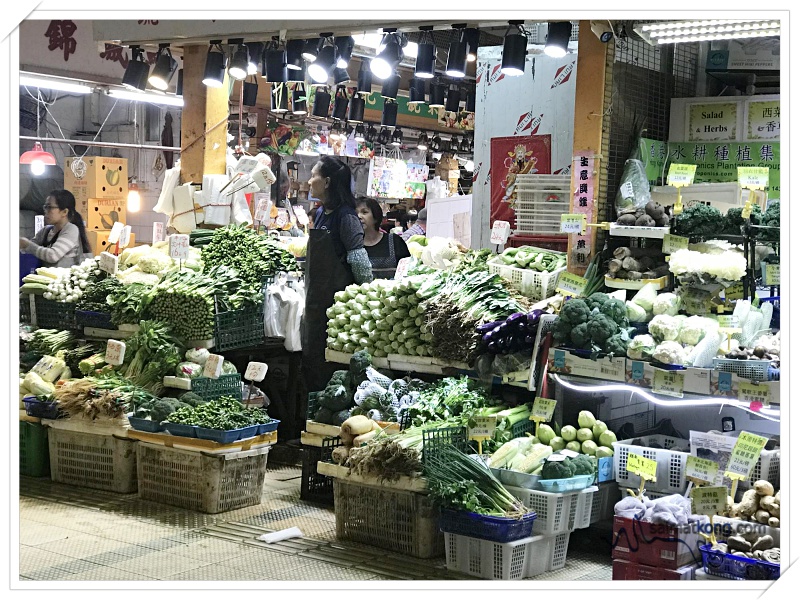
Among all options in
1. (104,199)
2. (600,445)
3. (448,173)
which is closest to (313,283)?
(600,445)

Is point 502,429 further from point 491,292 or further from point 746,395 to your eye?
point 746,395

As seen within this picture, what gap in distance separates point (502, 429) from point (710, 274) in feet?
5.29

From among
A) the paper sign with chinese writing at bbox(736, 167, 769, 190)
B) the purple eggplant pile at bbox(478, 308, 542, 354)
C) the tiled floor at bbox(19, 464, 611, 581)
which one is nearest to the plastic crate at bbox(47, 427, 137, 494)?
the tiled floor at bbox(19, 464, 611, 581)

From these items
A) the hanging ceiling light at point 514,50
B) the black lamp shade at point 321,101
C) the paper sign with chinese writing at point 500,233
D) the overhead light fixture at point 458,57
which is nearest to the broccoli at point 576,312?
the paper sign with chinese writing at point 500,233

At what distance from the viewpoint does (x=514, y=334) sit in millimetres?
6246

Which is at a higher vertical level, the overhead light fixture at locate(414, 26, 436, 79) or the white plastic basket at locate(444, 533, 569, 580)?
the overhead light fixture at locate(414, 26, 436, 79)

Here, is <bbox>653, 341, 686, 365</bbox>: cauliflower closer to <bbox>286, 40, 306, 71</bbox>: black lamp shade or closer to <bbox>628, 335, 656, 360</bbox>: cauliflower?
<bbox>628, 335, 656, 360</bbox>: cauliflower

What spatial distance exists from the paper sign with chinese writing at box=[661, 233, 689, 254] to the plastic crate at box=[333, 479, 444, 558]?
2261 millimetres

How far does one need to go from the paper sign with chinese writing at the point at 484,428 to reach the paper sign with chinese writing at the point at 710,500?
4.53ft

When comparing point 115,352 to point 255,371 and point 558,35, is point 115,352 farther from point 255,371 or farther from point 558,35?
point 558,35

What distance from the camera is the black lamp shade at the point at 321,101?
11484mm

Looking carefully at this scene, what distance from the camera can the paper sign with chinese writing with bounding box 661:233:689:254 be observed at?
6250mm

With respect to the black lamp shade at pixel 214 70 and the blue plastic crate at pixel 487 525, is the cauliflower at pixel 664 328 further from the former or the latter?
the black lamp shade at pixel 214 70

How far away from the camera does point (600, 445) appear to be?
595 cm
